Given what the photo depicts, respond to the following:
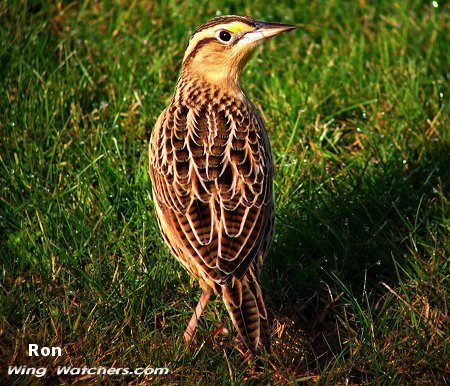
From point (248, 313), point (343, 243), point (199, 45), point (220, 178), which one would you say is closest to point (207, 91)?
point (199, 45)

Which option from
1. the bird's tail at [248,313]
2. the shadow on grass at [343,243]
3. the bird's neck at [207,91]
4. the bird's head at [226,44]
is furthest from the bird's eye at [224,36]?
the bird's tail at [248,313]

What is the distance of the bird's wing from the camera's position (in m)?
5.72

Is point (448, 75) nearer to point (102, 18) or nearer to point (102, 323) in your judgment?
point (102, 18)

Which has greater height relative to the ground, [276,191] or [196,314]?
[276,191]

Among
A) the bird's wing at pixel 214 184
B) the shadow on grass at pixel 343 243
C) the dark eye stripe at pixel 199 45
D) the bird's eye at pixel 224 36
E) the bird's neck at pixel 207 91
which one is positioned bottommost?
the shadow on grass at pixel 343 243

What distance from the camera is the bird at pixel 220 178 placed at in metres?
5.70

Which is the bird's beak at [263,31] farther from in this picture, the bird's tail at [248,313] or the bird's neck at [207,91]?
the bird's tail at [248,313]

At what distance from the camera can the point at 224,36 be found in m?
6.51

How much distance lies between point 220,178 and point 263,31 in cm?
113

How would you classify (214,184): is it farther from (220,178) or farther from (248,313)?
(248,313)

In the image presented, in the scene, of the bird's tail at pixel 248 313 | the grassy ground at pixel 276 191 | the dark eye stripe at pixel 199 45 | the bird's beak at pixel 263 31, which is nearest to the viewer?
the bird's tail at pixel 248 313

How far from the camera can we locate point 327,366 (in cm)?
594

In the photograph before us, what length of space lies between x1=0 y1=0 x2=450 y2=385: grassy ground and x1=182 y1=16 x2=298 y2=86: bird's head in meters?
1.27

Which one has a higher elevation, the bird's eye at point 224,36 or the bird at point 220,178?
the bird's eye at point 224,36
